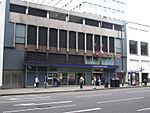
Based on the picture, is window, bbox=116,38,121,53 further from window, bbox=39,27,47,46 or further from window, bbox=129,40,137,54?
window, bbox=39,27,47,46

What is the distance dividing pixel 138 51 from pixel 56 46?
1923 cm

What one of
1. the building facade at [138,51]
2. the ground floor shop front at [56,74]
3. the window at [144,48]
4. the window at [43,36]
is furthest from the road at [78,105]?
the window at [144,48]

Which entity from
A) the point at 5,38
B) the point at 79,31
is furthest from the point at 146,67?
the point at 5,38

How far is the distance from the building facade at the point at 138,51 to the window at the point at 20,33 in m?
21.1

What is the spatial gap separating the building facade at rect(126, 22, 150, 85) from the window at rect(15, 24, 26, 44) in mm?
21112

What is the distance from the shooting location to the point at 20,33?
3353 centimetres

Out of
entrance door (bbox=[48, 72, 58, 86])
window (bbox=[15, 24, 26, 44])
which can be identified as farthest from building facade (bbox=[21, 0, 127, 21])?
window (bbox=[15, 24, 26, 44])

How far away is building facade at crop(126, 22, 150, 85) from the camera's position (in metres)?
45.8

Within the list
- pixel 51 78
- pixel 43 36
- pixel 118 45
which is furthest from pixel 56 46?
pixel 118 45

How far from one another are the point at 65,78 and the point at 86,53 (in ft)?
18.2

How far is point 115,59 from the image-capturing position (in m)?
43.1

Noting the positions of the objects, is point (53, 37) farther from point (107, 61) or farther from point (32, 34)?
point (107, 61)

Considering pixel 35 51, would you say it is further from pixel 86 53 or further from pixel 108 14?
pixel 108 14

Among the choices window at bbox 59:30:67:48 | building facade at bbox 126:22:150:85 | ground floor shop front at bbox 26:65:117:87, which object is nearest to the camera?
ground floor shop front at bbox 26:65:117:87
